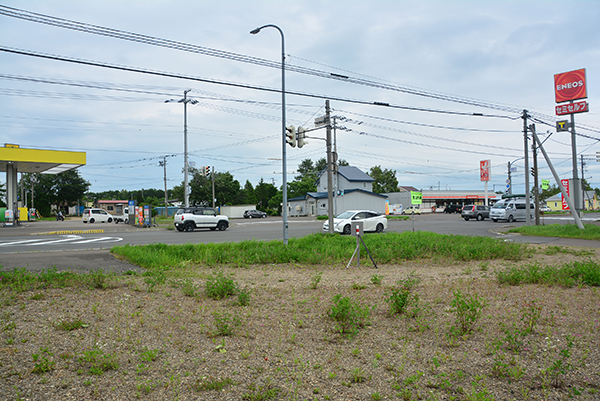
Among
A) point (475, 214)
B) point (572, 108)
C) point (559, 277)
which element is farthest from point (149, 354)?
point (475, 214)

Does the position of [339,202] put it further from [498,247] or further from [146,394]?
[146,394]

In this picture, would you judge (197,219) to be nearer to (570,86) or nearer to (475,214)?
(570,86)

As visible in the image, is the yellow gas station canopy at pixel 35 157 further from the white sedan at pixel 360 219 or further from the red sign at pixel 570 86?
the red sign at pixel 570 86

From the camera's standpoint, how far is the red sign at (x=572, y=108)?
24781mm

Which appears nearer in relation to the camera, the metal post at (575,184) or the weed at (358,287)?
the weed at (358,287)

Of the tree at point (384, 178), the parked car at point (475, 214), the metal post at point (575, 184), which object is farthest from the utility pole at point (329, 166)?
the tree at point (384, 178)

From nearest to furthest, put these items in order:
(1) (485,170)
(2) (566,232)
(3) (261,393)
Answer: (3) (261,393) → (2) (566,232) → (1) (485,170)

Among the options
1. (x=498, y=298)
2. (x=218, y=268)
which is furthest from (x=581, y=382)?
(x=218, y=268)

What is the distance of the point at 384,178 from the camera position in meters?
86.4

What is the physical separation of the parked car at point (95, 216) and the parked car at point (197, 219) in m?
18.5

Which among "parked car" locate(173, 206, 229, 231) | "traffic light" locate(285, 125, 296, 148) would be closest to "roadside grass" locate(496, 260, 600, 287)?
"traffic light" locate(285, 125, 296, 148)

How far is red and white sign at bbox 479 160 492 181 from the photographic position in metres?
64.5

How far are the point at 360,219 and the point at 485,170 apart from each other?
4921 cm

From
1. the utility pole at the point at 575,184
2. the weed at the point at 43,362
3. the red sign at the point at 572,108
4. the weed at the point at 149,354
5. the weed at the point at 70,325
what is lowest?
the weed at the point at 149,354
